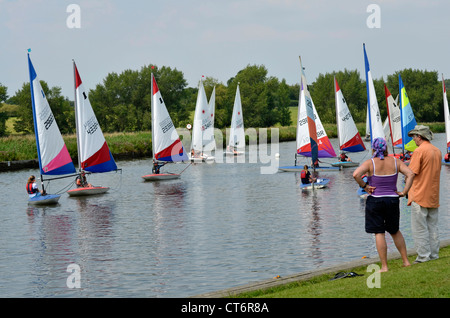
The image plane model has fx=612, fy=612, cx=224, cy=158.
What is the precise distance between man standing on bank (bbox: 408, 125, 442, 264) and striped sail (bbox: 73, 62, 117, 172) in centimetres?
2702

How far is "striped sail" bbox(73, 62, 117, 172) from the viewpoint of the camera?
36.6m

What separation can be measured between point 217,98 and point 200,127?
5463 cm

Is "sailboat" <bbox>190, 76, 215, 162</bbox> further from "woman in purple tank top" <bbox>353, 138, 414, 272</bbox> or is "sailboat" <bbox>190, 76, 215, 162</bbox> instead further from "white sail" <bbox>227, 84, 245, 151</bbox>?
"woman in purple tank top" <bbox>353, 138, 414, 272</bbox>

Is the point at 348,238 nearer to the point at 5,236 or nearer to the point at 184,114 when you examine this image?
the point at 5,236

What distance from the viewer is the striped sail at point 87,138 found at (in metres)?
36.6

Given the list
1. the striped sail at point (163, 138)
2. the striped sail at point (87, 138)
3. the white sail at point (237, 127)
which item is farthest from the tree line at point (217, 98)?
the striped sail at point (87, 138)

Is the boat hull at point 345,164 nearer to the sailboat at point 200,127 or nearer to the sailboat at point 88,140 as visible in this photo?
the sailboat at point 200,127

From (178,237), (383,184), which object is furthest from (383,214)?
(178,237)

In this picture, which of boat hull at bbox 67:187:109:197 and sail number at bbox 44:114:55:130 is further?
boat hull at bbox 67:187:109:197

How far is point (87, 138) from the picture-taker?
36812mm

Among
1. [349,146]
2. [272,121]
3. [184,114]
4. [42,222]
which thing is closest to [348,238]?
[42,222]

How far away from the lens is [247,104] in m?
121

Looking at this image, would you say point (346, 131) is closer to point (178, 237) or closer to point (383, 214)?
point (178, 237)

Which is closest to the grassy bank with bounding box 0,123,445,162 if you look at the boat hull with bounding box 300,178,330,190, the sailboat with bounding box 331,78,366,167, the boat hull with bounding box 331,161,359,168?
the sailboat with bounding box 331,78,366,167
